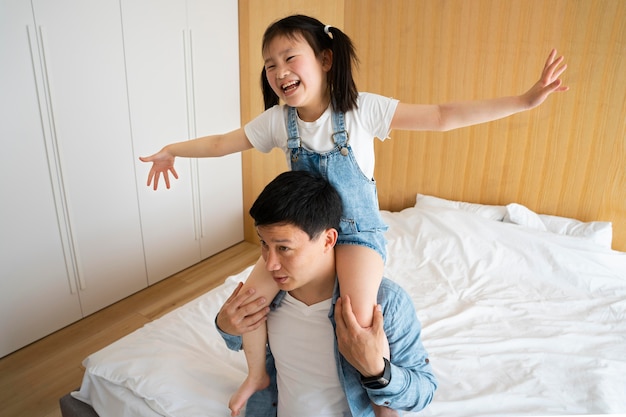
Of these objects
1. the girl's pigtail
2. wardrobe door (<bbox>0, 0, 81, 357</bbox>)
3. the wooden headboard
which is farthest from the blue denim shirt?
wardrobe door (<bbox>0, 0, 81, 357</bbox>)

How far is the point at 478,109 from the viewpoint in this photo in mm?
1115

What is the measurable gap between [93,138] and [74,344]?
1142 mm

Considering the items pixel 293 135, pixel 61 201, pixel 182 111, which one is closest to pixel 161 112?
pixel 182 111

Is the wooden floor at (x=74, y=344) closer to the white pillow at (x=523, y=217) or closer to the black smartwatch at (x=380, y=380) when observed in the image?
the black smartwatch at (x=380, y=380)

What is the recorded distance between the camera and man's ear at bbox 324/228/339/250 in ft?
3.41

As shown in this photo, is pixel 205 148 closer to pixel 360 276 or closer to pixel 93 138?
pixel 360 276

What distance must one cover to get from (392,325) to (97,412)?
1053mm

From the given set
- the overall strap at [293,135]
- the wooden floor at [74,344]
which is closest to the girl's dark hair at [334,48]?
the overall strap at [293,135]

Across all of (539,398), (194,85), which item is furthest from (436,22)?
(539,398)

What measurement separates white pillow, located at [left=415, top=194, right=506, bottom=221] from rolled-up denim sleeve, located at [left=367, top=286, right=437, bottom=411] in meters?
1.51

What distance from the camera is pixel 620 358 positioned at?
1486mm

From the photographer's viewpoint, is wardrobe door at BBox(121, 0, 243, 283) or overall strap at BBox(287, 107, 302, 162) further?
wardrobe door at BBox(121, 0, 243, 283)

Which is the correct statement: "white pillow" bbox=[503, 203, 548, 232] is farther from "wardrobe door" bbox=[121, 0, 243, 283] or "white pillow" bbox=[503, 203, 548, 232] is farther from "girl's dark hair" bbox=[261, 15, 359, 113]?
"wardrobe door" bbox=[121, 0, 243, 283]

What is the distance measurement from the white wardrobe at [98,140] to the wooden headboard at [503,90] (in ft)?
3.09
